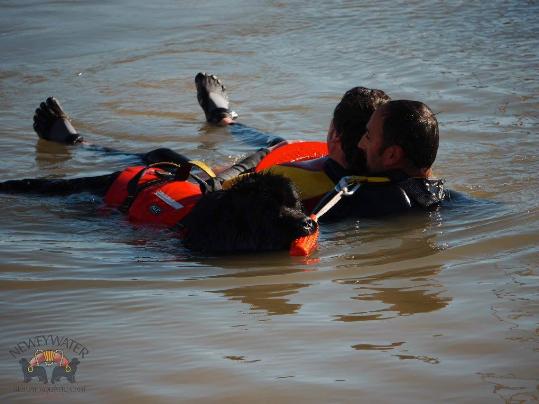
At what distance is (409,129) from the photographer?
4.90 meters

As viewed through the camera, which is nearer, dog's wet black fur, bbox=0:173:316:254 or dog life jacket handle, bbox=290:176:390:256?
dog's wet black fur, bbox=0:173:316:254

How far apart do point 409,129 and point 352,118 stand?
35 cm

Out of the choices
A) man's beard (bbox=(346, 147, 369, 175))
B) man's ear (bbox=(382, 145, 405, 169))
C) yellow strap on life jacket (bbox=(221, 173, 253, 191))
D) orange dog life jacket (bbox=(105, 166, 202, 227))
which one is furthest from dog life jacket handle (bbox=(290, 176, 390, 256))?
orange dog life jacket (bbox=(105, 166, 202, 227))

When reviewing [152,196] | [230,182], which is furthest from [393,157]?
[152,196]

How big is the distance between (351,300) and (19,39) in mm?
7518

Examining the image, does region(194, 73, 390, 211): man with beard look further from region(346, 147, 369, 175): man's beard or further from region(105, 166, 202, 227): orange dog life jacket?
region(105, 166, 202, 227): orange dog life jacket

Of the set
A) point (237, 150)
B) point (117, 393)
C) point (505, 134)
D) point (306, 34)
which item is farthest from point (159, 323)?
point (306, 34)

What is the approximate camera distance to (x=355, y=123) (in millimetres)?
5113

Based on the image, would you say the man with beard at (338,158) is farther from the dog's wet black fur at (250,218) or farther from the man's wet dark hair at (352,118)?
the dog's wet black fur at (250,218)

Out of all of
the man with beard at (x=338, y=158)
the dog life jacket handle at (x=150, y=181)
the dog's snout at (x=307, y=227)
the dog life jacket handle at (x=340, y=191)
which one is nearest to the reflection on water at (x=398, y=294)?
the dog's snout at (x=307, y=227)

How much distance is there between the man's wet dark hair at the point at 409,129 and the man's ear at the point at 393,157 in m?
0.02

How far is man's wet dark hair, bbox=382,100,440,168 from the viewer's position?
489 centimetres

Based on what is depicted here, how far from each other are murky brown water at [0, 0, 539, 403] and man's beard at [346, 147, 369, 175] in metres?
0.38

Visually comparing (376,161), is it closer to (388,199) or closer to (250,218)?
(388,199)
